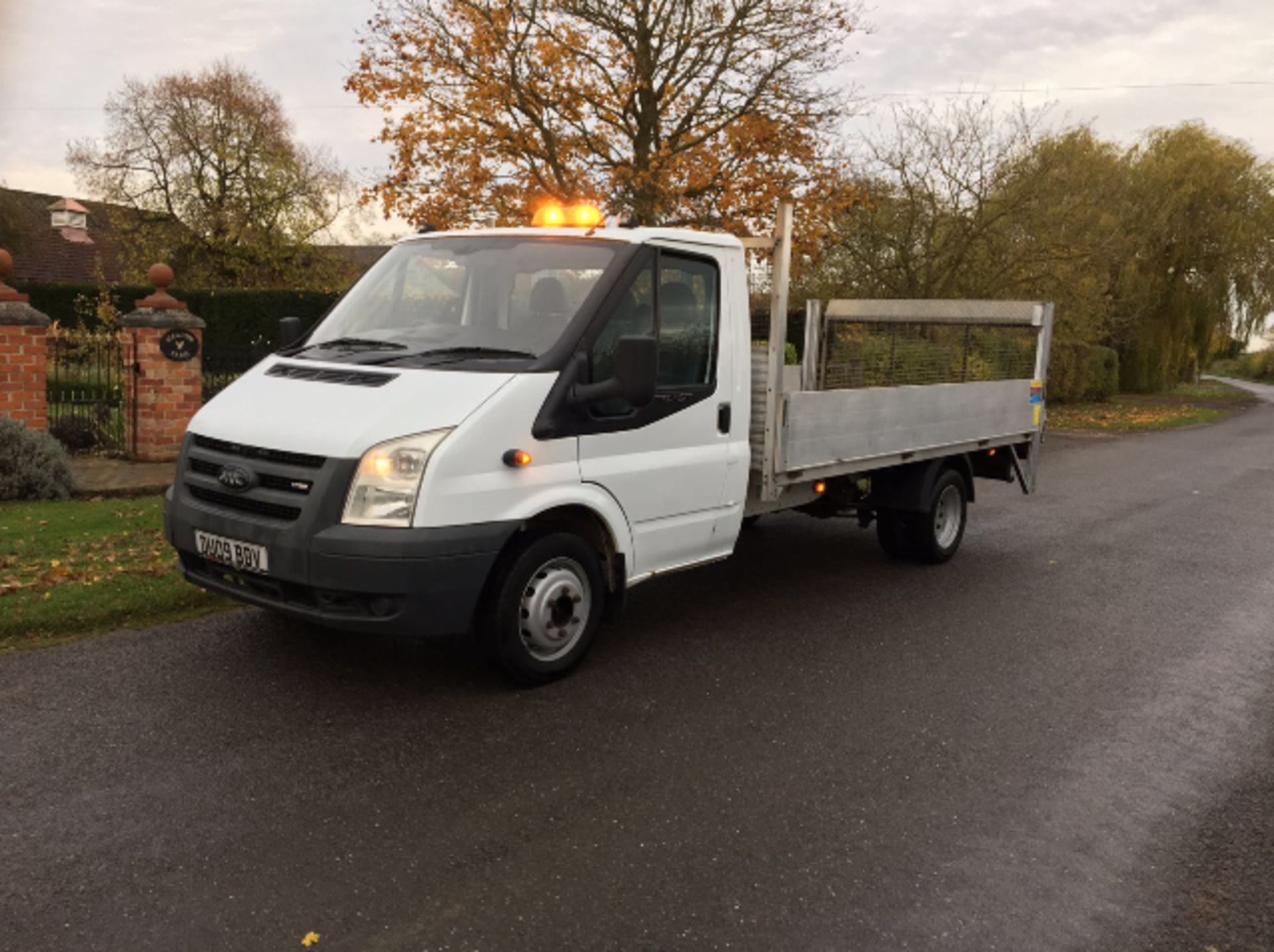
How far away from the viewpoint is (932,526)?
25.2 ft

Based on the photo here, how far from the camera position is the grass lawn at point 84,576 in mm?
5410

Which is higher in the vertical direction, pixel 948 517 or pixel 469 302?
pixel 469 302

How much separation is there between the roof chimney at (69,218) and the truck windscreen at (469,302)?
47.5 meters

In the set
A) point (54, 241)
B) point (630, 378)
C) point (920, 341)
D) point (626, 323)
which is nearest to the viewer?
point (630, 378)

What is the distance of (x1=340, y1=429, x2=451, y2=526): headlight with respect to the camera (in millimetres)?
4223

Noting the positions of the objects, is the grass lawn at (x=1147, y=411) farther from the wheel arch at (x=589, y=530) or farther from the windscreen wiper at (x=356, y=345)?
the windscreen wiper at (x=356, y=345)

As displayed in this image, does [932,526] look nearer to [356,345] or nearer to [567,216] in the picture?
[567,216]

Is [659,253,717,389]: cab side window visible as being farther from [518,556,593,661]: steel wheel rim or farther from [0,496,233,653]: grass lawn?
[0,496,233,653]: grass lawn

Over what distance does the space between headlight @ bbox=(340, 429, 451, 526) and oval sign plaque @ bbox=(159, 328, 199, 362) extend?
24.0 ft

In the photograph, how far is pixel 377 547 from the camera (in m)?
4.16

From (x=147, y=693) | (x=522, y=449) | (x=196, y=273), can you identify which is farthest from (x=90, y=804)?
(x=196, y=273)

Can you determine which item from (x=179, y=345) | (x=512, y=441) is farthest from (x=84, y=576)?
(x=179, y=345)

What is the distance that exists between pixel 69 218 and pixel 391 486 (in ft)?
166

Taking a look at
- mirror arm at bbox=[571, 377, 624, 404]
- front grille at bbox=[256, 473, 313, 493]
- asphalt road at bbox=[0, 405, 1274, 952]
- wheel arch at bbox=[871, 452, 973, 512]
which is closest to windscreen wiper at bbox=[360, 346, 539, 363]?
mirror arm at bbox=[571, 377, 624, 404]
